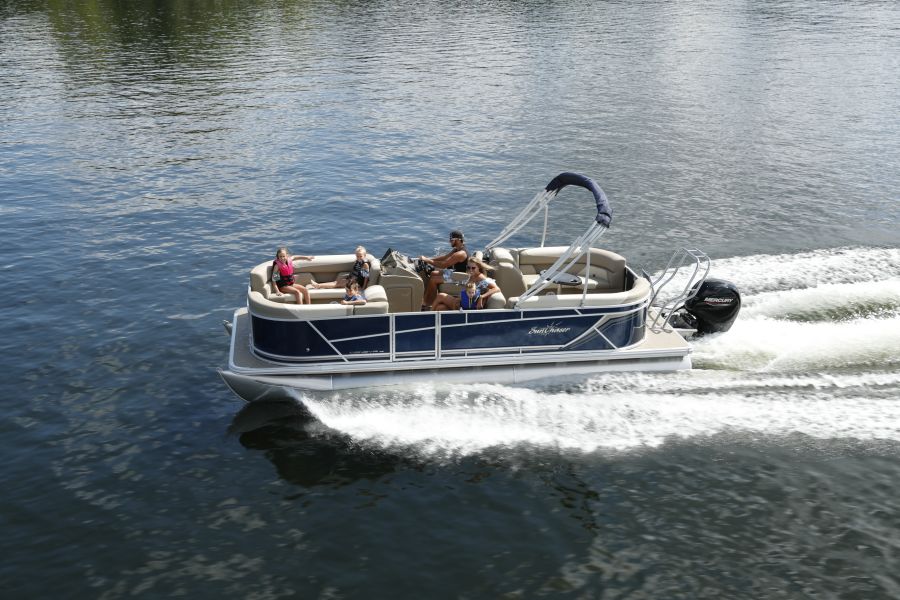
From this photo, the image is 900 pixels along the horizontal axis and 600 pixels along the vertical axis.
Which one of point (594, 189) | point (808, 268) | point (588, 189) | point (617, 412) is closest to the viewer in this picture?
point (617, 412)

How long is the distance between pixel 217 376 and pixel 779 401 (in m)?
10.7

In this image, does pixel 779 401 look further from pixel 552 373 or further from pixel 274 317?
pixel 274 317

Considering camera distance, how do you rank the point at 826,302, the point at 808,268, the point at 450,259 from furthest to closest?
the point at 808,268 → the point at 826,302 → the point at 450,259

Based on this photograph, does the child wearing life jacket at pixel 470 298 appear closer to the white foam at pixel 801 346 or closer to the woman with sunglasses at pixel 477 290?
the woman with sunglasses at pixel 477 290

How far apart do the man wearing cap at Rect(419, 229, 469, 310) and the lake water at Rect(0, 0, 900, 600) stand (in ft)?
7.11

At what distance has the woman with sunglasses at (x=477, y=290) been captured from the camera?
616 inches

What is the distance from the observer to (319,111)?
3834 cm

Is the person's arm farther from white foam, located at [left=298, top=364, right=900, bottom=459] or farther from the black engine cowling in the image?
the black engine cowling

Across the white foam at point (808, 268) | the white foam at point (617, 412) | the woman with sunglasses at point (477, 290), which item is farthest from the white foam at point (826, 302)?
the woman with sunglasses at point (477, 290)

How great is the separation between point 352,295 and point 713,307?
7.26 m

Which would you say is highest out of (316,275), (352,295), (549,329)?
(352,295)

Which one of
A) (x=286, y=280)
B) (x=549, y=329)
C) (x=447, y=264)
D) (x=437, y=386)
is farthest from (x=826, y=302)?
(x=286, y=280)

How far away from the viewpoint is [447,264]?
1681 cm

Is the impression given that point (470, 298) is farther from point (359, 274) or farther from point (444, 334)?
point (359, 274)
